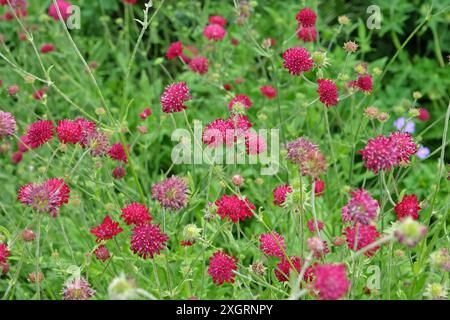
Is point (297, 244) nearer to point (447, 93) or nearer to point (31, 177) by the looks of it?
point (31, 177)

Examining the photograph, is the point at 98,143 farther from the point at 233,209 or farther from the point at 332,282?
the point at 332,282

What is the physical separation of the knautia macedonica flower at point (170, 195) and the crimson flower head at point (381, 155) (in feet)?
1.33

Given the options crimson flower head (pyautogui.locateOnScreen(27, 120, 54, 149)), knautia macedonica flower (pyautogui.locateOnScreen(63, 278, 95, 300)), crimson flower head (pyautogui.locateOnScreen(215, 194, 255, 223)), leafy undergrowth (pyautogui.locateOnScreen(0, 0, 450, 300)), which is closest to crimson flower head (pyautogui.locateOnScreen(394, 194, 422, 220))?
leafy undergrowth (pyautogui.locateOnScreen(0, 0, 450, 300))

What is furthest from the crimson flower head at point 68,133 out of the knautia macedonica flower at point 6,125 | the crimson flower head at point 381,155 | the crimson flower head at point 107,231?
the crimson flower head at point 381,155

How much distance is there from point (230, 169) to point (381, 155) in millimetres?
995

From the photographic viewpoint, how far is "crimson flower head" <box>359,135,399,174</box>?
123cm

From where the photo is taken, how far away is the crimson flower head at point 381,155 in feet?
4.05

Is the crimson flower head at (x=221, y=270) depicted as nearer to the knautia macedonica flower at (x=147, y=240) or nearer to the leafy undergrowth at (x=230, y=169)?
the leafy undergrowth at (x=230, y=169)

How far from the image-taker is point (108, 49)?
3.28 meters

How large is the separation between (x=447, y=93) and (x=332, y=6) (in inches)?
31.4

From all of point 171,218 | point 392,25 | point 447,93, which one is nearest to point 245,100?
point 171,218

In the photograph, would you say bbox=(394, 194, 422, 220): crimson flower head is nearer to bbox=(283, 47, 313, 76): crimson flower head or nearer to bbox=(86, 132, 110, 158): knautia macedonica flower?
bbox=(283, 47, 313, 76): crimson flower head

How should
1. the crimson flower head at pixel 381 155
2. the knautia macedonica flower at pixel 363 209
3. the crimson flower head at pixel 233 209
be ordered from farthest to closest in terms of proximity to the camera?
the crimson flower head at pixel 233 209, the crimson flower head at pixel 381 155, the knautia macedonica flower at pixel 363 209

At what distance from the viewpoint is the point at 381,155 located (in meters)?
1.24
